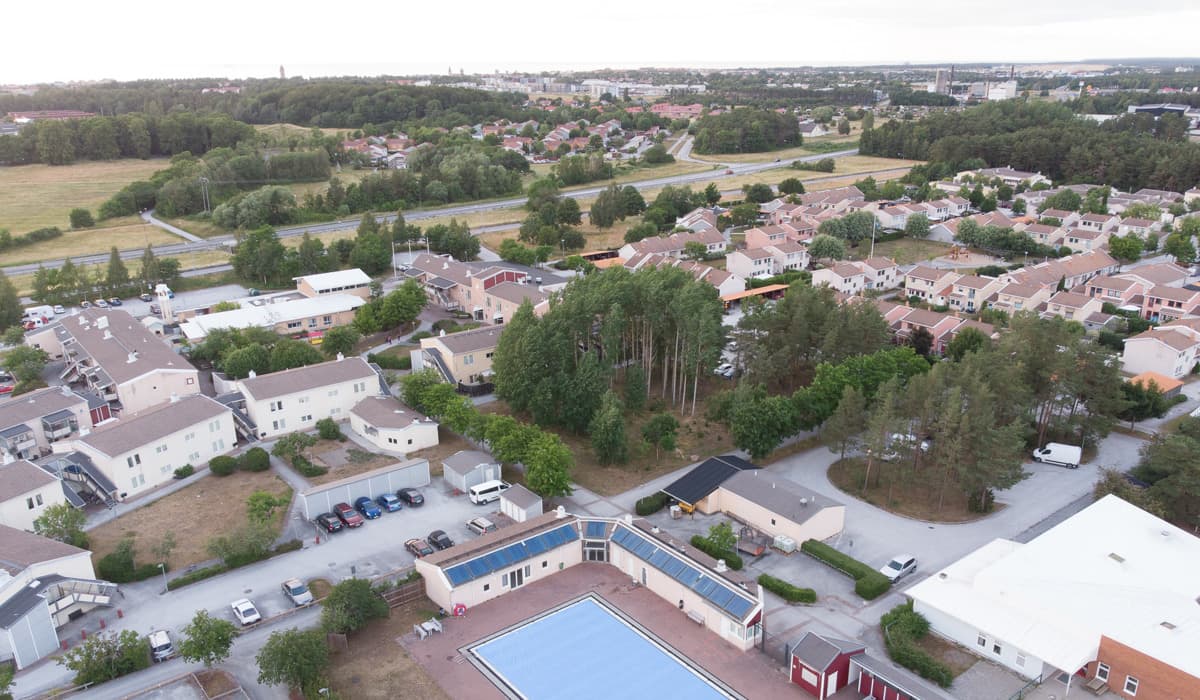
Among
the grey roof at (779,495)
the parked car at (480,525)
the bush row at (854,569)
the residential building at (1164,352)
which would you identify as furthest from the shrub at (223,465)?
the residential building at (1164,352)

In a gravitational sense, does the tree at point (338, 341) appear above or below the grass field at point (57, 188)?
below

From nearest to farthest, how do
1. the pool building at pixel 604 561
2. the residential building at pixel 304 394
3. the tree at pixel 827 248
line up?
the pool building at pixel 604 561 → the residential building at pixel 304 394 → the tree at pixel 827 248

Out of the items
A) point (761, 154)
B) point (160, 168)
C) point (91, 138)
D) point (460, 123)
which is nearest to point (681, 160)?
point (761, 154)

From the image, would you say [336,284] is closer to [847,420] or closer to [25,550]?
[25,550]

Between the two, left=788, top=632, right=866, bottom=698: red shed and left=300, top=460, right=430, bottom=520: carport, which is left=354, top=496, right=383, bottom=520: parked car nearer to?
left=300, top=460, right=430, bottom=520: carport

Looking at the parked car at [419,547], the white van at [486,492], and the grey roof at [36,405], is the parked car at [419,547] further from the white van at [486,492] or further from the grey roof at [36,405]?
the grey roof at [36,405]

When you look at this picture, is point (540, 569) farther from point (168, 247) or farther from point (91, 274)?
point (168, 247)

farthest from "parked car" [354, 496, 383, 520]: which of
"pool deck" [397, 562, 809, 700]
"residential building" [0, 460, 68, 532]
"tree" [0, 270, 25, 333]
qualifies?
"tree" [0, 270, 25, 333]
